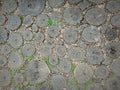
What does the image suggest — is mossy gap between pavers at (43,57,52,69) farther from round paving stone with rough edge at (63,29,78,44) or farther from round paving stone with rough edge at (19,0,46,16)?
round paving stone with rough edge at (19,0,46,16)

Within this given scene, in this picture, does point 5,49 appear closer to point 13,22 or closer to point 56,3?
point 13,22

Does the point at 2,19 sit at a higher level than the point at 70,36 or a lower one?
higher

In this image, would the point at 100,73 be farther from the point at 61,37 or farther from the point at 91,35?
the point at 61,37

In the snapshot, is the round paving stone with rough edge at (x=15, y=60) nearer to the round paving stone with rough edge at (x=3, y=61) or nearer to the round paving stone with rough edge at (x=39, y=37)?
the round paving stone with rough edge at (x=3, y=61)

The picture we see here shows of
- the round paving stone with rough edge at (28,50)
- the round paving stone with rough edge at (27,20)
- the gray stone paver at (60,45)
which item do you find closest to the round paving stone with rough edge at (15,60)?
the gray stone paver at (60,45)

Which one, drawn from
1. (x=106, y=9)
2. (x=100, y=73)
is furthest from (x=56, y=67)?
(x=106, y=9)

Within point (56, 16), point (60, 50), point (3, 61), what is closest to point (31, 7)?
point (56, 16)
